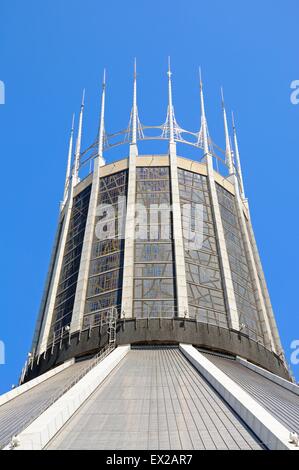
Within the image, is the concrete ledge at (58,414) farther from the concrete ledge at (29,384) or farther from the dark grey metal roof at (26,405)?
the concrete ledge at (29,384)

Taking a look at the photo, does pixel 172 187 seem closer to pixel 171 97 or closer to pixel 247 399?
pixel 171 97

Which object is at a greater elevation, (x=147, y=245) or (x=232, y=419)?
(x=147, y=245)

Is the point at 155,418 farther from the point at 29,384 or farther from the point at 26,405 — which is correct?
the point at 29,384

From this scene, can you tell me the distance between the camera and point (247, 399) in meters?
15.1

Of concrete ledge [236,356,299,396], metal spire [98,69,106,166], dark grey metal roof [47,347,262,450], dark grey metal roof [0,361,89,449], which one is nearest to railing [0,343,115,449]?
dark grey metal roof [0,361,89,449]

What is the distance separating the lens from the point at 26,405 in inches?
742

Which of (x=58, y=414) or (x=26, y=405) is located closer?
(x=58, y=414)

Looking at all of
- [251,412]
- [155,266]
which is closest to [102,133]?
[155,266]

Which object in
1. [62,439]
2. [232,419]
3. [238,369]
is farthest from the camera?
[238,369]

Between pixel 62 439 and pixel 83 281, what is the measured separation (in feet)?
61.0

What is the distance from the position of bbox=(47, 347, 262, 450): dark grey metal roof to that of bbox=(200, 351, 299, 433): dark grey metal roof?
1491 millimetres

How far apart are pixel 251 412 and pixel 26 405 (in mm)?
8643
